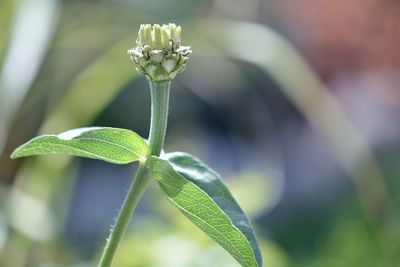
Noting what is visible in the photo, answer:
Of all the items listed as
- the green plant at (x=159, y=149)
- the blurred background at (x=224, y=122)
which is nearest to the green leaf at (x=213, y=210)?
the green plant at (x=159, y=149)

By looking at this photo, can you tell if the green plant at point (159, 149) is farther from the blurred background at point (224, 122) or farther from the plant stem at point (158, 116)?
the blurred background at point (224, 122)

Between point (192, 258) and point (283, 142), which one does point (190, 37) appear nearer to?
point (192, 258)

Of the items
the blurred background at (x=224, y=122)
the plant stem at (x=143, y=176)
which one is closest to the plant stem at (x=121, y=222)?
the plant stem at (x=143, y=176)

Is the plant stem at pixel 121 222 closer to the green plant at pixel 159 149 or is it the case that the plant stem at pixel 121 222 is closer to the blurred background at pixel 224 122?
the green plant at pixel 159 149

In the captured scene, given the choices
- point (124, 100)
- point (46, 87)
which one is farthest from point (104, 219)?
point (124, 100)

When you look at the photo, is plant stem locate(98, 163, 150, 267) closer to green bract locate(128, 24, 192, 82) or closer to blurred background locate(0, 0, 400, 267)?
green bract locate(128, 24, 192, 82)

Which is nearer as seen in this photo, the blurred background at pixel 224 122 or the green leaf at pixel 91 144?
the green leaf at pixel 91 144

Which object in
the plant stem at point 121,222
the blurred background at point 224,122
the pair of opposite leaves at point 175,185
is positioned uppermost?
the blurred background at point 224,122

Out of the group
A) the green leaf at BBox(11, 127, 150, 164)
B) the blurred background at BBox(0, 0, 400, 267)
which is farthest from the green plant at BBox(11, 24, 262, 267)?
the blurred background at BBox(0, 0, 400, 267)

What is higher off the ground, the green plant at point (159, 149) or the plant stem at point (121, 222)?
the green plant at point (159, 149)
